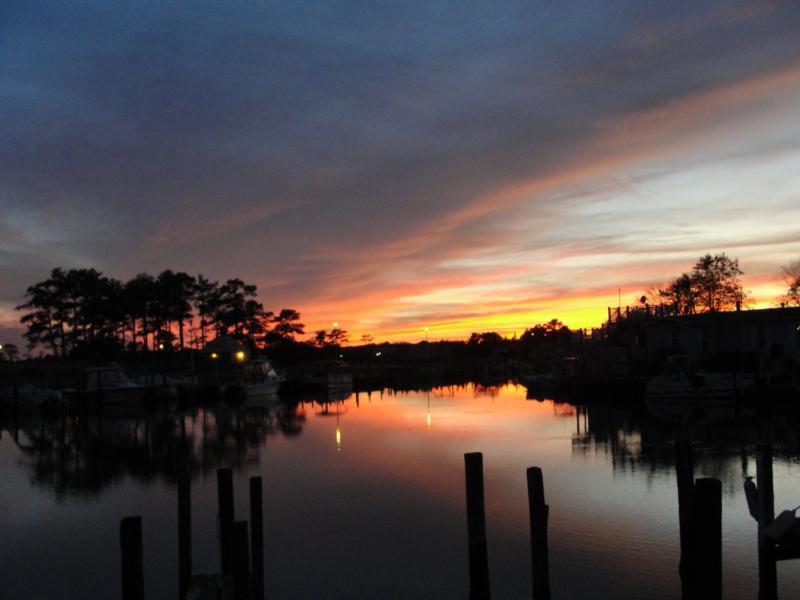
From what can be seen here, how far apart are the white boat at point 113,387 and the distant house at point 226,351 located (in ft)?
88.3

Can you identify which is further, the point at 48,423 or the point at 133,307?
the point at 133,307

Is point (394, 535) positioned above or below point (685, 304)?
below

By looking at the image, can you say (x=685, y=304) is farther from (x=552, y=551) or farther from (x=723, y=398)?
(x=552, y=551)

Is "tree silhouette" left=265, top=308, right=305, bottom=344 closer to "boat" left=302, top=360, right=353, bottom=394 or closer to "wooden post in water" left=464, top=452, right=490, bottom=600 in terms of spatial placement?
"boat" left=302, top=360, right=353, bottom=394

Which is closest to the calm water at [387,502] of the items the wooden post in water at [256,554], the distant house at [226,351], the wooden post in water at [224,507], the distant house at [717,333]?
the wooden post in water at [256,554]

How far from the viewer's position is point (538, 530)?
39.1 feet

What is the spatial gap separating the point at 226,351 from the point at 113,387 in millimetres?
30335

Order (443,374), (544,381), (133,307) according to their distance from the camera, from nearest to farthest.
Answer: (544,381)
(133,307)
(443,374)

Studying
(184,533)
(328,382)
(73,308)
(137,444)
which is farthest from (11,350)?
(184,533)

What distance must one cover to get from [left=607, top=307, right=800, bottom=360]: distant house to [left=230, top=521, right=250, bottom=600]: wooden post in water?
57.0m

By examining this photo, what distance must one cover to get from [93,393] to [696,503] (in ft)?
217

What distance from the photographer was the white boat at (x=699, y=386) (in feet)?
178

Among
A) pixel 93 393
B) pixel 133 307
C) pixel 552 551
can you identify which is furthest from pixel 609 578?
pixel 133 307

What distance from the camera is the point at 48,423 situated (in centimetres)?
5403
